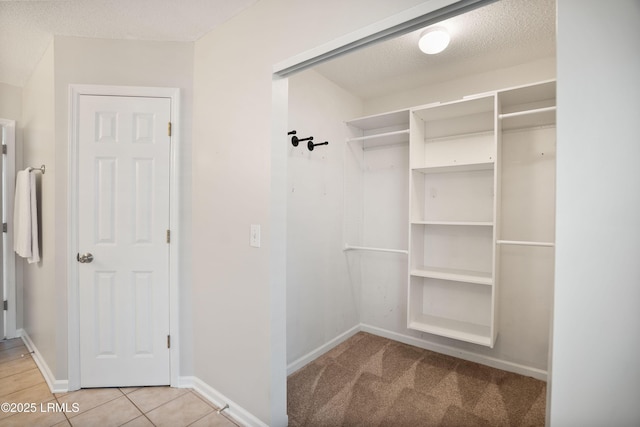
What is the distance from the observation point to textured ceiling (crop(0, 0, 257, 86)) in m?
1.65

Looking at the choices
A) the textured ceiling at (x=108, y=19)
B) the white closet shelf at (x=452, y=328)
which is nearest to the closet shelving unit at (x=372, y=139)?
the white closet shelf at (x=452, y=328)

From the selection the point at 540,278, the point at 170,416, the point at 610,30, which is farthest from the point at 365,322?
the point at 610,30

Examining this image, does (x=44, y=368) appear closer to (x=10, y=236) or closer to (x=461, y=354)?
(x=10, y=236)

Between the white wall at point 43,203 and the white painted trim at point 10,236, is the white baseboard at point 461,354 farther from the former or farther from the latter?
the white painted trim at point 10,236

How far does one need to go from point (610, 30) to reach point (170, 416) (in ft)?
8.36

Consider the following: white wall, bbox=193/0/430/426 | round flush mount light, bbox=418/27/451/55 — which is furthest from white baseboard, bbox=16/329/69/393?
round flush mount light, bbox=418/27/451/55

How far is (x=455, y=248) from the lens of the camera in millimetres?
2604

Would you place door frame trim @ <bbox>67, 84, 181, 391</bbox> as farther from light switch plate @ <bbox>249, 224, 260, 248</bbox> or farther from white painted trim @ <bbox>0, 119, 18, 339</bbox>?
white painted trim @ <bbox>0, 119, 18, 339</bbox>

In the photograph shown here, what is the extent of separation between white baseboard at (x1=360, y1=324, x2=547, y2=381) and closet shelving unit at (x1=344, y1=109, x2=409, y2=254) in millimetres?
863

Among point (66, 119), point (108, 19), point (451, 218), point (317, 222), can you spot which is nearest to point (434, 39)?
point (451, 218)

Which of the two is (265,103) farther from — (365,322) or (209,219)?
(365,322)

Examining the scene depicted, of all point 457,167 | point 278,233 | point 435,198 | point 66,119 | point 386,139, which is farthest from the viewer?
point 386,139

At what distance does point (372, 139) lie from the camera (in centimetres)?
301

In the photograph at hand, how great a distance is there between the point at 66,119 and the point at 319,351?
2.62 metres
